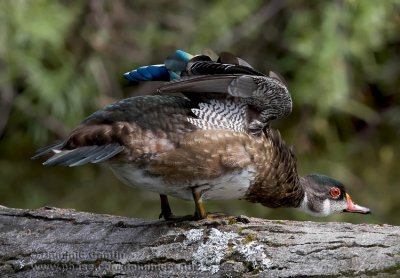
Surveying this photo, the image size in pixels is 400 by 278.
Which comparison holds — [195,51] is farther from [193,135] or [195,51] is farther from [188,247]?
[188,247]

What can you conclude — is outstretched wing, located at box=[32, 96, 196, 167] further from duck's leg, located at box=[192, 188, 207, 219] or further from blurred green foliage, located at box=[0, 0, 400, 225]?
blurred green foliage, located at box=[0, 0, 400, 225]

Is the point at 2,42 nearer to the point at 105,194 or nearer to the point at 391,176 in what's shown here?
the point at 105,194

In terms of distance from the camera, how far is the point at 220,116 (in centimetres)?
325

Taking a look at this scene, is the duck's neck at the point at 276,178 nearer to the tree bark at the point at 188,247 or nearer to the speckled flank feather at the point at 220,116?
the speckled flank feather at the point at 220,116

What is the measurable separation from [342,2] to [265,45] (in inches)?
29.7

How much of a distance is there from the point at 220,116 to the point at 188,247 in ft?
1.81

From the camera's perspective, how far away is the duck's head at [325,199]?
3.75m

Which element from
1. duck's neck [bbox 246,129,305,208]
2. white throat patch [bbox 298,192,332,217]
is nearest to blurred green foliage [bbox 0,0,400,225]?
white throat patch [bbox 298,192,332,217]

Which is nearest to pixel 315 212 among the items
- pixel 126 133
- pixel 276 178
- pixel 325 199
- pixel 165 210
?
pixel 325 199

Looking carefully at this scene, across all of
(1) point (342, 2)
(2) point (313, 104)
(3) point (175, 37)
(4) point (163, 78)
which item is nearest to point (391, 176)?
(2) point (313, 104)

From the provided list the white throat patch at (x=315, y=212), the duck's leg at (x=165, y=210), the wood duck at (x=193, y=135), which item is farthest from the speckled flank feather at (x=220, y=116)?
the white throat patch at (x=315, y=212)

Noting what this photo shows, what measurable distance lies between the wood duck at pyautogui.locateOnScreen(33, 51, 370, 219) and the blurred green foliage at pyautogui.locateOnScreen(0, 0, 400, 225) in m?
2.84

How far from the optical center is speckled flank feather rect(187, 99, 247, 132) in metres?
3.23

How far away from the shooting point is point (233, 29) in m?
6.77
